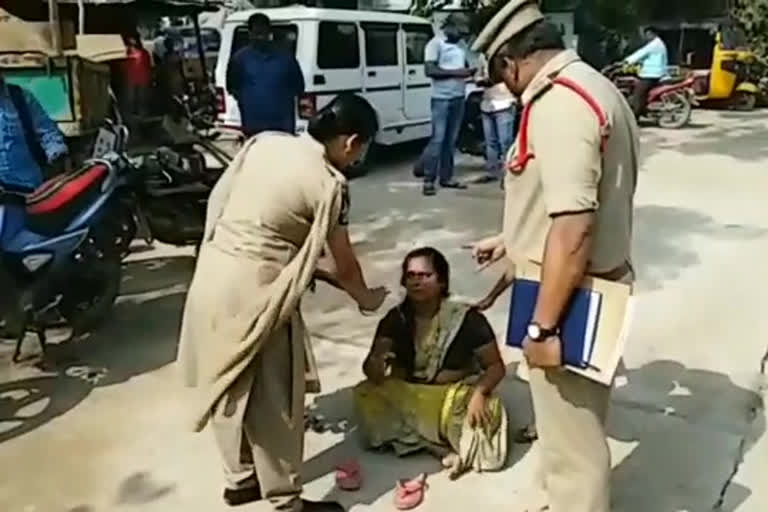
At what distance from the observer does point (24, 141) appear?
4.57m

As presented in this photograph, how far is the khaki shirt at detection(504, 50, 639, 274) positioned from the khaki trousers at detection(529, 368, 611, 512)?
35cm

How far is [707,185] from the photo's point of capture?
9.36 metres

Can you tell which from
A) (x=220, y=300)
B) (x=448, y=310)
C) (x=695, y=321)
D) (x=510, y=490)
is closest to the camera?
(x=220, y=300)

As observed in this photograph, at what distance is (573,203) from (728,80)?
14678 mm

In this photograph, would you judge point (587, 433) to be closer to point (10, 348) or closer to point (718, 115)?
point (10, 348)

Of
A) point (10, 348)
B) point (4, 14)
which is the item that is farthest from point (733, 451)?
point (4, 14)

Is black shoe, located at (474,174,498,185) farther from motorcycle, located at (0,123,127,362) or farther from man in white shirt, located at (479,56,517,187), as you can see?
motorcycle, located at (0,123,127,362)

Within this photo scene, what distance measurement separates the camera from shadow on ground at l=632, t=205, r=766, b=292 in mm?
6242

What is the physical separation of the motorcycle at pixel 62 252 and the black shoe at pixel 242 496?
1.56 metres

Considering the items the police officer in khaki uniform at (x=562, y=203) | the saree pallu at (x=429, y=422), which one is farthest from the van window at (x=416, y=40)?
the police officer in khaki uniform at (x=562, y=203)

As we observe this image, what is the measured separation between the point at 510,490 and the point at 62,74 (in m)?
3.52

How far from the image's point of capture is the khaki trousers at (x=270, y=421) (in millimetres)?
3020

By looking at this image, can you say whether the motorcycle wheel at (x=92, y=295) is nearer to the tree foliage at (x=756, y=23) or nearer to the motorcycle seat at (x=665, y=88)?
the motorcycle seat at (x=665, y=88)

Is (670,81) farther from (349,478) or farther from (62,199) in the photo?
(349,478)
